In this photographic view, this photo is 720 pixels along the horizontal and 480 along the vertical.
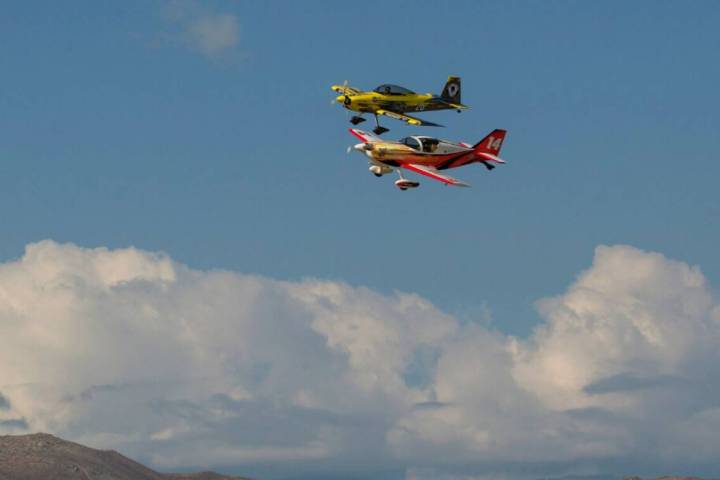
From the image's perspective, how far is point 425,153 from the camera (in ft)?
538

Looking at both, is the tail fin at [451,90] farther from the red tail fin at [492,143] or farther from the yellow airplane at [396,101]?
the red tail fin at [492,143]

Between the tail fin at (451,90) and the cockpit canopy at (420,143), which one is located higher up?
the tail fin at (451,90)

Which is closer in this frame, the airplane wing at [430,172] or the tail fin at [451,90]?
the airplane wing at [430,172]

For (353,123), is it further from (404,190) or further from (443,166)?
(404,190)

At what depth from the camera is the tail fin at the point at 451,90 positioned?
183000 millimetres

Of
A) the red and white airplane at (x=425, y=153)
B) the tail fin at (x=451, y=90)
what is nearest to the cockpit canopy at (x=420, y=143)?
the red and white airplane at (x=425, y=153)

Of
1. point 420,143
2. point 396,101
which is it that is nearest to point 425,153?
point 420,143

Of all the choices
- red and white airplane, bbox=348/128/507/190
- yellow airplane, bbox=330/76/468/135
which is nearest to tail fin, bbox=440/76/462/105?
yellow airplane, bbox=330/76/468/135

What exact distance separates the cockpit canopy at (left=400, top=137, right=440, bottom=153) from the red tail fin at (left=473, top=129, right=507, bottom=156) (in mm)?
6851

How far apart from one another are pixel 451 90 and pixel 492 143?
16.9 m

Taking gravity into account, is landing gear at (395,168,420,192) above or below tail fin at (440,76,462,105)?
below

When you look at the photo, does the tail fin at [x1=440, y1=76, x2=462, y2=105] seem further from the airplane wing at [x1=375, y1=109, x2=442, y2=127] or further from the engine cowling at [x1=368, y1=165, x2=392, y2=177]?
the engine cowling at [x1=368, y1=165, x2=392, y2=177]

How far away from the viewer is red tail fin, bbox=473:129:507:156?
168 meters

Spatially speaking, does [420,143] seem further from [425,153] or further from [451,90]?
[451,90]
